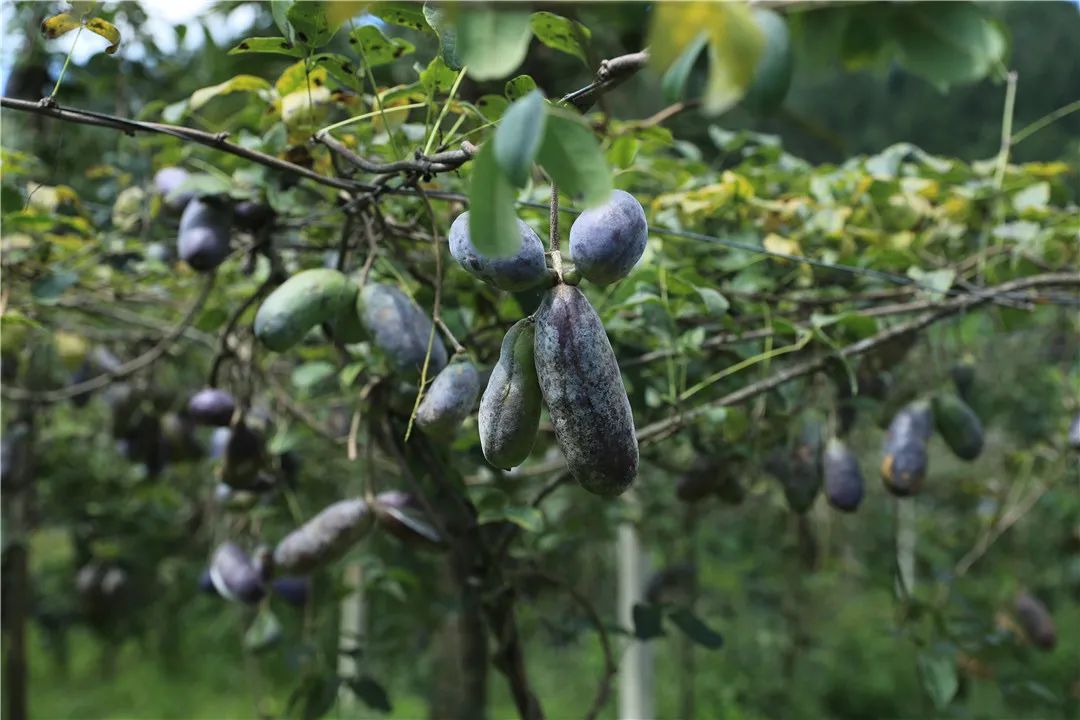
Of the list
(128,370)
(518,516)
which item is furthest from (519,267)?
(128,370)

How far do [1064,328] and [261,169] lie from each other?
177 centimetres

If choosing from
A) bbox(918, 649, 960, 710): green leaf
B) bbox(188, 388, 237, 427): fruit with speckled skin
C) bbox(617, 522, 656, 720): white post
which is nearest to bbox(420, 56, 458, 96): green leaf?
bbox(188, 388, 237, 427): fruit with speckled skin

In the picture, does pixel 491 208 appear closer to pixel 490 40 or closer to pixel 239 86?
pixel 490 40

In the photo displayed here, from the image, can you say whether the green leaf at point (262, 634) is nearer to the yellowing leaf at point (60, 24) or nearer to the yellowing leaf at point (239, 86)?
the yellowing leaf at point (239, 86)

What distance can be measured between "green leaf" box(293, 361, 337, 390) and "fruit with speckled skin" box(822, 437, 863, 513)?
591mm

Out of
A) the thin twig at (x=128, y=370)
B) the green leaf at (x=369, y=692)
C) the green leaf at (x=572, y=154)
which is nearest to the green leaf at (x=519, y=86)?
the green leaf at (x=572, y=154)

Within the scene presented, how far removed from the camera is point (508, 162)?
0.37m

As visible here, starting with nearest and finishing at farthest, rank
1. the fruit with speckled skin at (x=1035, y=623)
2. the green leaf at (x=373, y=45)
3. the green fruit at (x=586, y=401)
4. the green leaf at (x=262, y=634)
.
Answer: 1. the green fruit at (x=586, y=401)
2. the green leaf at (x=373, y=45)
3. the green leaf at (x=262, y=634)
4. the fruit with speckled skin at (x=1035, y=623)

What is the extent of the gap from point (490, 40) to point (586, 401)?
0.21 meters

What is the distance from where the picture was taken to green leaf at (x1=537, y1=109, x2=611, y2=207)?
15.2 inches

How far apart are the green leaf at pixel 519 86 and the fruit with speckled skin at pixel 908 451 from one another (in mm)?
672

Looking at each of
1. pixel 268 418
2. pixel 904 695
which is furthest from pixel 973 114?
pixel 268 418

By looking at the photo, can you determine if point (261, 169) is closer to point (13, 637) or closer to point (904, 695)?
point (13, 637)

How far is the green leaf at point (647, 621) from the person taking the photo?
1.22m
